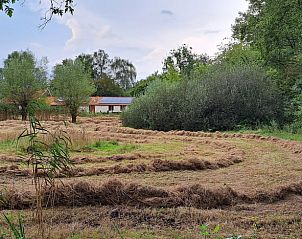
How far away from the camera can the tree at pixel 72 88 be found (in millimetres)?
30284

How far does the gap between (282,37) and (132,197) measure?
11180 millimetres

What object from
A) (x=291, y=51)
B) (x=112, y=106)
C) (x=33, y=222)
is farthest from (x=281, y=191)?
(x=112, y=106)

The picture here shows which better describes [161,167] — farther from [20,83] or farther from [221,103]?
[20,83]

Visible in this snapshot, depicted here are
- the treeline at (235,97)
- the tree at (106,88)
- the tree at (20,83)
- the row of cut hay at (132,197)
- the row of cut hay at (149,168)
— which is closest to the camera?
the row of cut hay at (132,197)

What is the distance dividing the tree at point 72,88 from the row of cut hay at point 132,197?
24.8 metres

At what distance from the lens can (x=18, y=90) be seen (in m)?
30.3

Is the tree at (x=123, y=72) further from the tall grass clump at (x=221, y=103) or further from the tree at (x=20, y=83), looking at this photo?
the tall grass clump at (x=221, y=103)

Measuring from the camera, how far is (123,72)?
69562 millimetres

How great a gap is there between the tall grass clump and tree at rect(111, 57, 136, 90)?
161 feet

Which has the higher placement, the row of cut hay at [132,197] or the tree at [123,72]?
the tree at [123,72]

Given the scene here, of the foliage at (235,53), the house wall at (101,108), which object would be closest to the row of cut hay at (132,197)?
the foliage at (235,53)

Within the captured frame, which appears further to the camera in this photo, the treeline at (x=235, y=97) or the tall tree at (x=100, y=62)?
the tall tree at (x=100, y=62)

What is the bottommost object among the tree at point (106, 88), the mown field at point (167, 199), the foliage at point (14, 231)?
the mown field at point (167, 199)

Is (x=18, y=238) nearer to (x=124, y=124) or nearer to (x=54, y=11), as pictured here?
(x=54, y=11)
